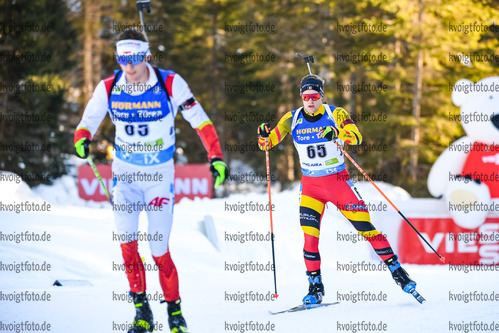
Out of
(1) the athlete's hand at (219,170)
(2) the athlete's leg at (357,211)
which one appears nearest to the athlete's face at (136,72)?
(1) the athlete's hand at (219,170)

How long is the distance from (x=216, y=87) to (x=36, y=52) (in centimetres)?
1055

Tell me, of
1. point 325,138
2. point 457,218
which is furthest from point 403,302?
point 457,218

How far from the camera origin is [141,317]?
4.68 meters

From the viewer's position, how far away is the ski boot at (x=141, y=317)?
464 centimetres

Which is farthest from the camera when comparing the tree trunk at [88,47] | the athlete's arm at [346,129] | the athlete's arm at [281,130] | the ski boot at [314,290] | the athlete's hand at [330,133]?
the tree trunk at [88,47]

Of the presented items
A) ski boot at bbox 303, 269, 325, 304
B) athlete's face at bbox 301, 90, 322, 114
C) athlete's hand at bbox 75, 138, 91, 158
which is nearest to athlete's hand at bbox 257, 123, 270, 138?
athlete's face at bbox 301, 90, 322, 114

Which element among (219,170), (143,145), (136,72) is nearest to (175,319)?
(219,170)

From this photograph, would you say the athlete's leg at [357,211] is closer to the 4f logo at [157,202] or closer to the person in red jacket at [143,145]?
the person in red jacket at [143,145]

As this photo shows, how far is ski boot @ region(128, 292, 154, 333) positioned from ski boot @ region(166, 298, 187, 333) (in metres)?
0.18

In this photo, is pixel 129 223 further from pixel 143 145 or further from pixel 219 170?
pixel 219 170

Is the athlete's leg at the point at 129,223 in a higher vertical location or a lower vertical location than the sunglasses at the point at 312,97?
lower

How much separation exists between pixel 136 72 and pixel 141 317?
1994mm

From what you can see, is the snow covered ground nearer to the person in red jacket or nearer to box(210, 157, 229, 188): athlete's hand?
the person in red jacket

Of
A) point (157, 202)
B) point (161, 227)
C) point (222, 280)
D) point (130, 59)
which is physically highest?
point (130, 59)
